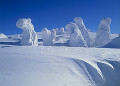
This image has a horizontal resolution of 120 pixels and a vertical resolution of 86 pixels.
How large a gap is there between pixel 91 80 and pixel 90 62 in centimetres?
141

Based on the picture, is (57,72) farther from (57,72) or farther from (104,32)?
(104,32)

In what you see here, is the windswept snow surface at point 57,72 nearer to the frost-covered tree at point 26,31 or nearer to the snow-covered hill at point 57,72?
the snow-covered hill at point 57,72

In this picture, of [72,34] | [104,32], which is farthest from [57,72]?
[104,32]

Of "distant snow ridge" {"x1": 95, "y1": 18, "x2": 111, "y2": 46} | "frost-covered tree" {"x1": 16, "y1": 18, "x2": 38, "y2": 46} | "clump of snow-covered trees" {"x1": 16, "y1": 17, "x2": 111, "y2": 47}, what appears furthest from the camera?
"distant snow ridge" {"x1": 95, "y1": 18, "x2": 111, "y2": 46}

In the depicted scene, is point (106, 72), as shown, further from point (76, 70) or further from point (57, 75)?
point (57, 75)

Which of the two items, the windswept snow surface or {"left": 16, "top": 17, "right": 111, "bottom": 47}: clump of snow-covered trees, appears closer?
the windswept snow surface

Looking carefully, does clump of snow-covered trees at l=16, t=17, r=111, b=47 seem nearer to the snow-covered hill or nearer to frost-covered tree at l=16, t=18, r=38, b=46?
frost-covered tree at l=16, t=18, r=38, b=46

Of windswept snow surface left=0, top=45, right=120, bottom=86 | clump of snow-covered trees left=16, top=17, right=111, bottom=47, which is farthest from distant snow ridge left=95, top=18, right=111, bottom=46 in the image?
windswept snow surface left=0, top=45, right=120, bottom=86

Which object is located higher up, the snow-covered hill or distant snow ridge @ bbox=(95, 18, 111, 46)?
distant snow ridge @ bbox=(95, 18, 111, 46)

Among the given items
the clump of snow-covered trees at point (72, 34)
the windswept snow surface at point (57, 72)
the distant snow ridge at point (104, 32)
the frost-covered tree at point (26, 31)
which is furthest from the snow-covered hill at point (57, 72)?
the distant snow ridge at point (104, 32)

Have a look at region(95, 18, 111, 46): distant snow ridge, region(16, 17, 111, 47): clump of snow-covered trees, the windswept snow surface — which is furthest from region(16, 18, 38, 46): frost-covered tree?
region(95, 18, 111, 46): distant snow ridge

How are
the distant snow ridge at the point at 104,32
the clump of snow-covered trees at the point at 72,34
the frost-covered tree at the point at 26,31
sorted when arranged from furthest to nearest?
the distant snow ridge at the point at 104,32 < the clump of snow-covered trees at the point at 72,34 < the frost-covered tree at the point at 26,31

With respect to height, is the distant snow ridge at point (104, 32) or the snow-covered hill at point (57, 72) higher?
the distant snow ridge at point (104, 32)

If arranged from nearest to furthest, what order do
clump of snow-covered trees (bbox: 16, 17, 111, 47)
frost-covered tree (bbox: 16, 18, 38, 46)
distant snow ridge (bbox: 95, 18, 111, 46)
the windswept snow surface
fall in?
1. the windswept snow surface
2. frost-covered tree (bbox: 16, 18, 38, 46)
3. clump of snow-covered trees (bbox: 16, 17, 111, 47)
4. distant snow ridge (bbox: 95, 18, 111, 46)
